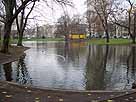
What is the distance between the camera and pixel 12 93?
10.6 m

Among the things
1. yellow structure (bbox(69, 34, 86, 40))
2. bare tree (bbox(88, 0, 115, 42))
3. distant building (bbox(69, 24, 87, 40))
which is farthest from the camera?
distant building (bbox(69, 24, 87, 40))

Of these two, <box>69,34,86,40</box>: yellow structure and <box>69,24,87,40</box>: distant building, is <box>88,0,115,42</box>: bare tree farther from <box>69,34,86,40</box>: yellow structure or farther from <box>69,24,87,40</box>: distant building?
<box>69,24,87,40</box>: distant building

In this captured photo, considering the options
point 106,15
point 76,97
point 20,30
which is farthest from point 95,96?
point 106,15

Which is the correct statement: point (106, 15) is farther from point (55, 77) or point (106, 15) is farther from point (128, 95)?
point (128, 95)

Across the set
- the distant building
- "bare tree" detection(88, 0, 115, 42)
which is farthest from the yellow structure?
"bare tree" detection(88, 0, 115, 42)

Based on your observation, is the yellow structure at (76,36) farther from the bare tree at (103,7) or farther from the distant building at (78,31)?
the bare tree at (103,7)

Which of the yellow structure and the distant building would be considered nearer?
the yellow structure

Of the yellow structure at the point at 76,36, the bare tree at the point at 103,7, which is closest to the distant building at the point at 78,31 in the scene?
the yellow structure at the point at 76,36

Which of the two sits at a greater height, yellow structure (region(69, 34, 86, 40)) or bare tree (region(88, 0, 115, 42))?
bare tree (region(88, 0, 115, 42))

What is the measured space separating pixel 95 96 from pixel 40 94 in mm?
1907

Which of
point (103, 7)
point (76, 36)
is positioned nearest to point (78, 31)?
point (76, 36)

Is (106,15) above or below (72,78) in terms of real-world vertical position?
above

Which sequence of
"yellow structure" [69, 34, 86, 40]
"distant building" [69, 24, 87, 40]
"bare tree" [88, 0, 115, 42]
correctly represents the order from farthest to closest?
"distant building" [69, 24, 87, 40]
"yellow structure" [69, 34, 86, 40]
"bare tree" [88, 0, 115, 42]

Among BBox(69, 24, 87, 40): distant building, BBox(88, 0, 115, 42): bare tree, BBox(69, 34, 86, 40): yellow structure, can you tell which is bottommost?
BBox(69, 34, 86, 40): yellow structure
